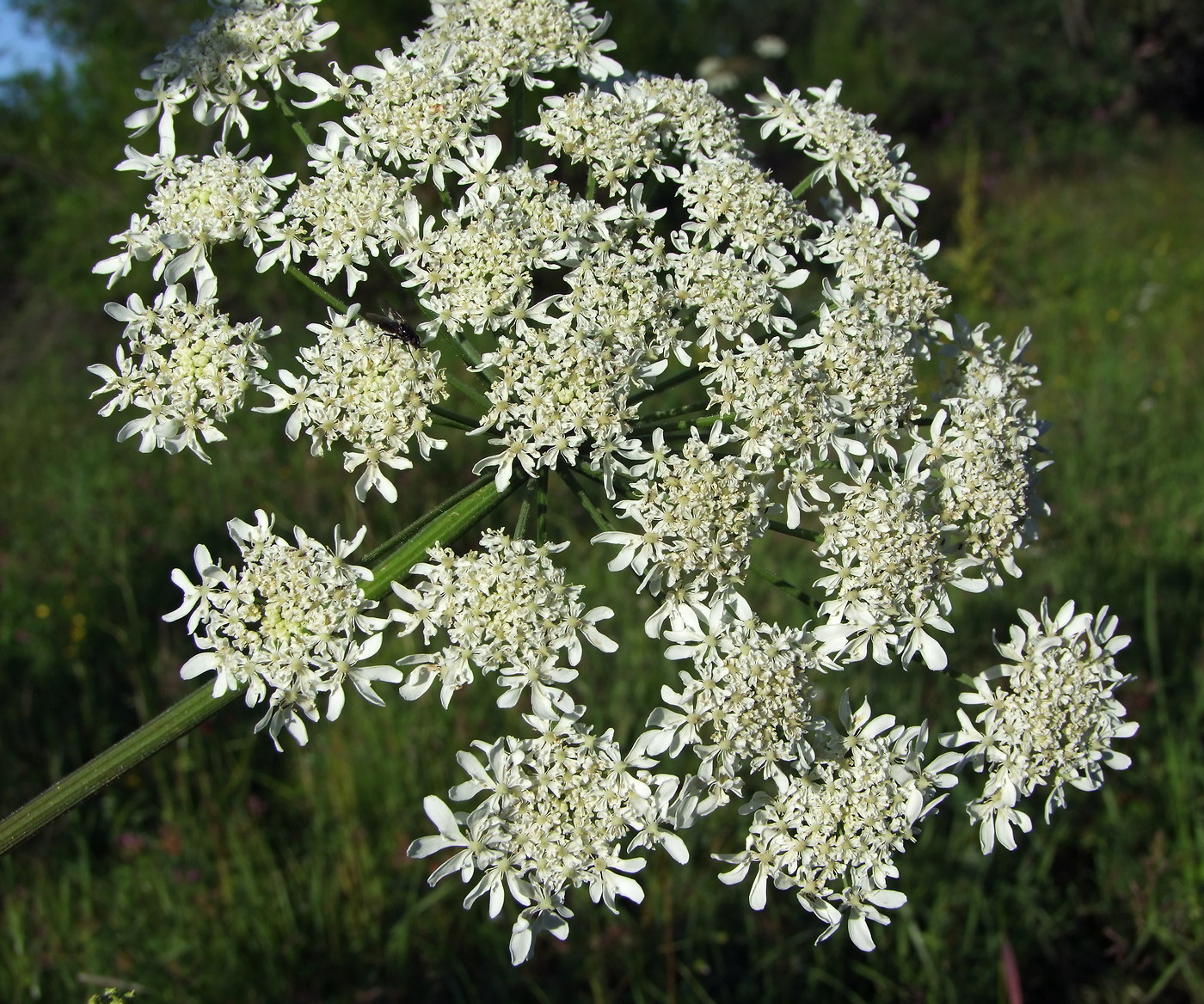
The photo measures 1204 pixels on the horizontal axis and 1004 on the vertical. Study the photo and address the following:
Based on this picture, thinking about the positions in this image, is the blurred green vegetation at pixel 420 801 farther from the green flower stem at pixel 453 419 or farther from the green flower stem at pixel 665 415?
the green flower stem at pixel 453 419

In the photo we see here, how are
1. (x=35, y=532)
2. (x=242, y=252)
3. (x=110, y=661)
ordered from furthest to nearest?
(x=242, y=252), (x=35, y=532), (x=110, y=661)

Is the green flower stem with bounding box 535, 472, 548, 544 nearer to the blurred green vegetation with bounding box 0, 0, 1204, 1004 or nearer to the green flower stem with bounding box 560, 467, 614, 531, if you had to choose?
the green flower stem with bounding box 560, 467, 614, 531

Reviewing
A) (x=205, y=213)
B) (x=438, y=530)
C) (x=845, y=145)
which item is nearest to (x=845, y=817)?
(x=438, y=530)

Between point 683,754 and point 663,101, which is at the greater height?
point 663,101

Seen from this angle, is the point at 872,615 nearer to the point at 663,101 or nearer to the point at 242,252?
the point at 663,101

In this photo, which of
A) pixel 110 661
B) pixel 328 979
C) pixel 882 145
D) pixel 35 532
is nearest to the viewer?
pixel 882 145

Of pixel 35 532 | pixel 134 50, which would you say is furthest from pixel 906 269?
pixel 134 50

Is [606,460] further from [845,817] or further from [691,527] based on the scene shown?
[845,817]
